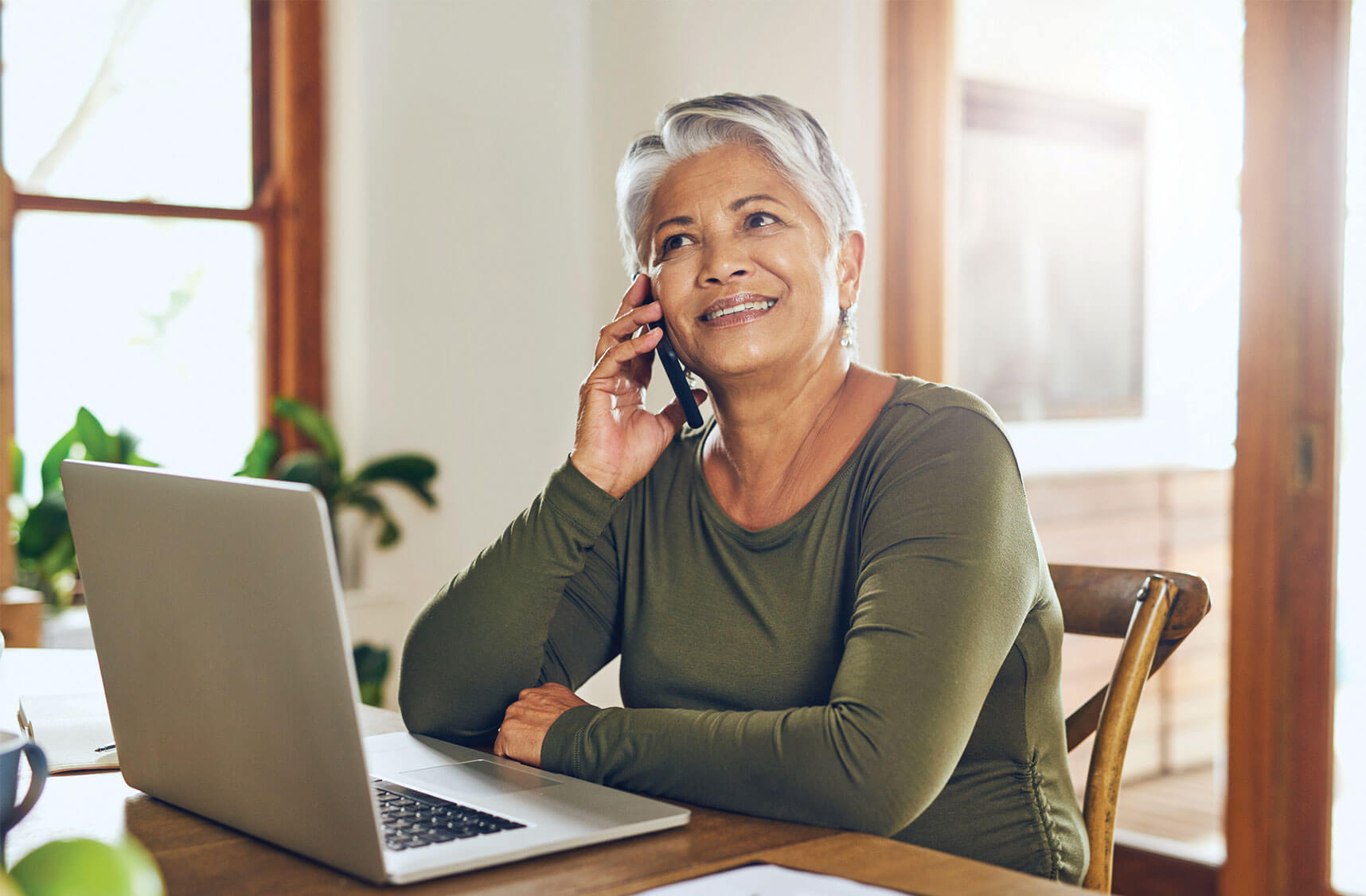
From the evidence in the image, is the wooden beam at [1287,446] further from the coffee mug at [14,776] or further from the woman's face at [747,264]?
the coffee mug at [14,776]

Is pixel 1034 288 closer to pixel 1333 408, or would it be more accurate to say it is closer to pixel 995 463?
pixel 1333 408

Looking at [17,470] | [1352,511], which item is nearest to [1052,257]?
[1352,511]

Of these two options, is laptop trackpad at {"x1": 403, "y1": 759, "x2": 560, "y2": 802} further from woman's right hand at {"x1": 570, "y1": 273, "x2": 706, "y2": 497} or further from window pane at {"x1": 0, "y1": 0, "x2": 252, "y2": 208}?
window pane at {"x1": 0, "y1": 0, "x2": 252, "y2": 208}

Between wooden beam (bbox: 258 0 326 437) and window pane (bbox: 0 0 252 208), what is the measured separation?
79 millimetres

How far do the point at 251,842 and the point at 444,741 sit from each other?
1.21 ft

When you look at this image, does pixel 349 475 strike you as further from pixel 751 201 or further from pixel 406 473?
pixel 751 201

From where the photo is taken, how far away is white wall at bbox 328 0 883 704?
3096 millimetres

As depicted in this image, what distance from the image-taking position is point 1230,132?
7.95 ft

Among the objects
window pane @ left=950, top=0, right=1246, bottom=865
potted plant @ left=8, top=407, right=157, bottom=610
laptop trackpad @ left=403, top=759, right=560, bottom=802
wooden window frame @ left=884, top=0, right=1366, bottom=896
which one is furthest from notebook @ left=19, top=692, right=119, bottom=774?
window pane @ left=950, top=0, right=1246, bottom=865

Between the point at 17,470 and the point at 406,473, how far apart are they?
2.84 feet

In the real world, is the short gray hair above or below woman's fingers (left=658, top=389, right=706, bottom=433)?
above

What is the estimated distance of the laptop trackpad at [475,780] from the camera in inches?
38.4

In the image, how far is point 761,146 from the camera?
1446 mm

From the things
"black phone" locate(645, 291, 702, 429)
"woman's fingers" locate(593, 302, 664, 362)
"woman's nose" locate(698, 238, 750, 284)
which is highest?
"woman's nose" locate(698, 238, 750, 284)
